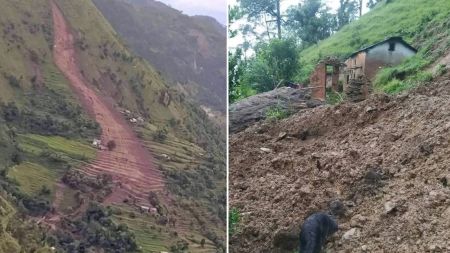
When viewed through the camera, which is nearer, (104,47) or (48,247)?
(48,247)

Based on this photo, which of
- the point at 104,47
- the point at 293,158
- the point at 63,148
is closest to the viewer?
the point at 63,148

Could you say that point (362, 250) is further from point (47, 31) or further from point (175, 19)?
point (47, 31)

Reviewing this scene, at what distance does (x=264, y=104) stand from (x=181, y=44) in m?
0.98

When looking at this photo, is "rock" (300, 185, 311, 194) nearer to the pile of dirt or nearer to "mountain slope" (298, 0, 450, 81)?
the pile of dirt

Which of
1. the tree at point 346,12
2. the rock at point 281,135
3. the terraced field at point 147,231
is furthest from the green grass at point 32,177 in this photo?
the tree at point 346,12

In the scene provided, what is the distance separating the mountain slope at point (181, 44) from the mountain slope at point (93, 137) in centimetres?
10

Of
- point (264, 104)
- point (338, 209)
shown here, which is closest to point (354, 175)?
point (338, 209)

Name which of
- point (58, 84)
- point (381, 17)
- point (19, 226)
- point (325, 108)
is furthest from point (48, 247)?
point (381, 17)

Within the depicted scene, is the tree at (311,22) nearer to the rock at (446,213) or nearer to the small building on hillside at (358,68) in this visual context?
the small building on hillside at (358,68)

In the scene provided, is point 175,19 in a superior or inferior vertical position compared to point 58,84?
superior

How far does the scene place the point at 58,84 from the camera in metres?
4.76

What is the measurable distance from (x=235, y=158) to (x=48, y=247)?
174 cm

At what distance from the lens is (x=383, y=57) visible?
5.53m

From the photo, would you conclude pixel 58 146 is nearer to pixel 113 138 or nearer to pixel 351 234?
pixel 113 138
